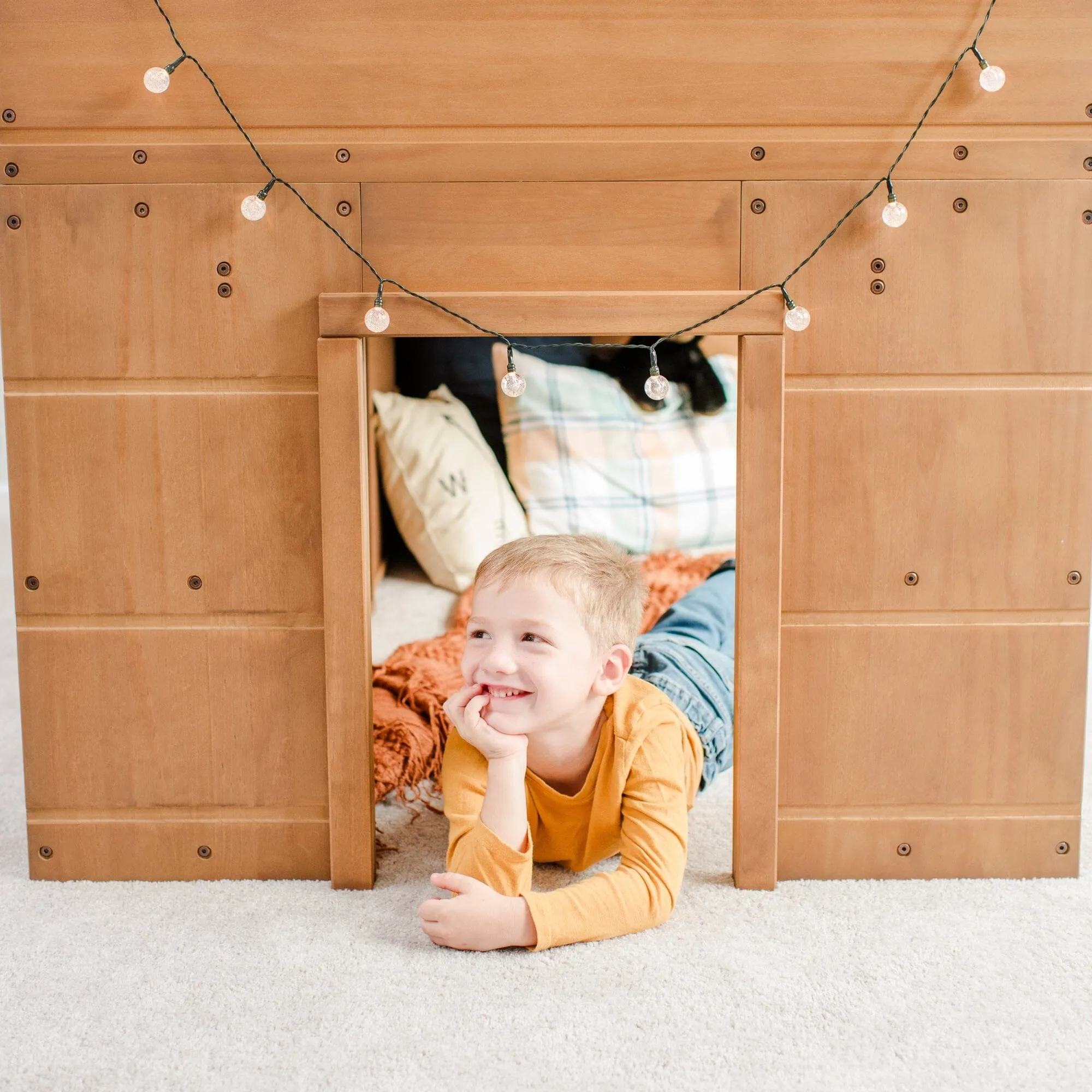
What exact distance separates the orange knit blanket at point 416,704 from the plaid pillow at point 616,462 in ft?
1.03

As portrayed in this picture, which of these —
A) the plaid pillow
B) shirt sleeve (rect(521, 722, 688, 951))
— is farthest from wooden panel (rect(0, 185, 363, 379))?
the plaid pillow

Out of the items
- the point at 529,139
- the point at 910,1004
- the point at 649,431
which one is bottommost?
the point at 910,1004

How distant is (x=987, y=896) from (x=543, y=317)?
74 cm

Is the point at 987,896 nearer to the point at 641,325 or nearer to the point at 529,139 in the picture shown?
the point at 641,325

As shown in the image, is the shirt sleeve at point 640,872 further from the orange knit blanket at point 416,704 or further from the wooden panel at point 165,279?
the wooden panel at point 165,279

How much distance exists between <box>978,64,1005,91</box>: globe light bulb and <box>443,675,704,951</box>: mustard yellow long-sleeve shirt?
68 centimetres

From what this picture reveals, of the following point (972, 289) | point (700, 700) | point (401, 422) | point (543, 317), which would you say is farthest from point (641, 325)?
point (401, 422)

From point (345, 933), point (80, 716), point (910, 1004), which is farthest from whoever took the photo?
point (80, 716)

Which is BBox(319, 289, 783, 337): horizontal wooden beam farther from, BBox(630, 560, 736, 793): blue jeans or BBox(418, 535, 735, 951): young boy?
BBox(630, 560, 736, 793): blue jeans

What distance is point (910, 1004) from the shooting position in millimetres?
920

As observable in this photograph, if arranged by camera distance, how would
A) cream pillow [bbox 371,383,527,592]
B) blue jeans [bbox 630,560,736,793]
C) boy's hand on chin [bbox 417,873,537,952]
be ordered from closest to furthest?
1. boy's hand on chin [bbox 417,873,537,952]
2. blue jeans [bbox 630,560,736,793]
3. cream pillow [bbox 371,383,527,592]

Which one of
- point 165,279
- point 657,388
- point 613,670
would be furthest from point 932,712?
point 165,279

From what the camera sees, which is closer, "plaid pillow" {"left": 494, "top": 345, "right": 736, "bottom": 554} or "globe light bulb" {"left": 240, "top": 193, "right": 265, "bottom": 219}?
"globe light bulb" {"left": 240, "top": 193, "right": 265, "bottom": 219}

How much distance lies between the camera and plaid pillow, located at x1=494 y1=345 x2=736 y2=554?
2.21 meters
